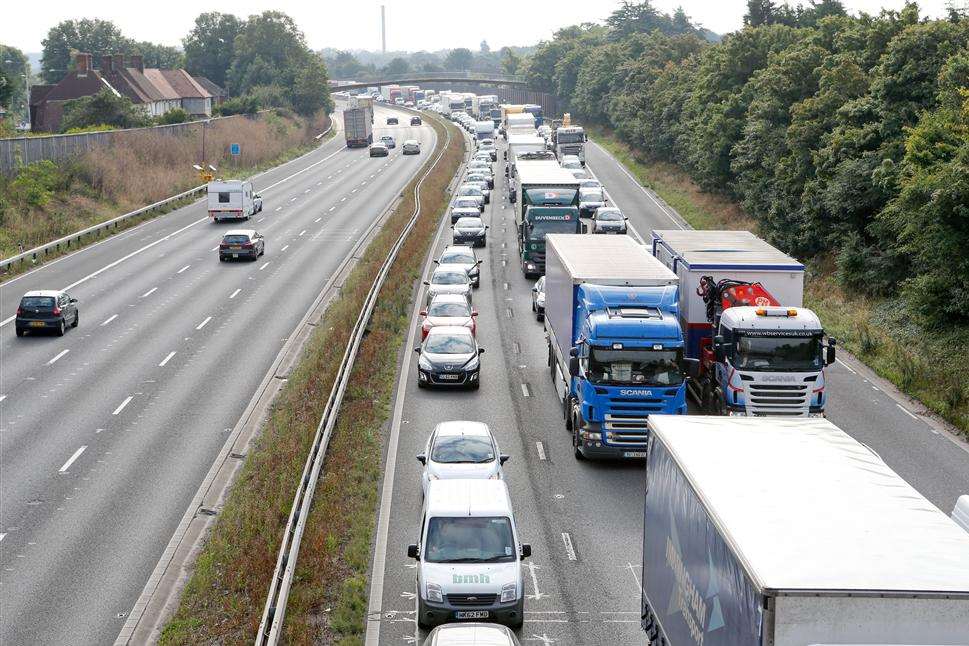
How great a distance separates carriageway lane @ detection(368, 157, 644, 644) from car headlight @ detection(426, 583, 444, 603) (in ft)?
2.20

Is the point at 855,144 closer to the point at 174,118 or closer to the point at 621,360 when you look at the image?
the point at 621,360

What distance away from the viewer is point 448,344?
108 ft

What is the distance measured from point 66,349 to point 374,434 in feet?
53.3

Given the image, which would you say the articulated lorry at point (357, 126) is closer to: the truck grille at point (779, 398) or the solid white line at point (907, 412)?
the solid white line at point (907, 412)

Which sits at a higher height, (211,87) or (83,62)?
(83,62)

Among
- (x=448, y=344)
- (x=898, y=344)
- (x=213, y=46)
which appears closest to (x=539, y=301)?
(x=448, y=344)

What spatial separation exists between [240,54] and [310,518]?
15063 centimetres

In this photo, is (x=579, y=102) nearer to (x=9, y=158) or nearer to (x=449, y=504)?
(x=9, y=158)

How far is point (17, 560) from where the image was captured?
21.7m

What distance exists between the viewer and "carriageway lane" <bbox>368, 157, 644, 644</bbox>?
18328mm

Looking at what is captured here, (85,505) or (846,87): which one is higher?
(846,87)

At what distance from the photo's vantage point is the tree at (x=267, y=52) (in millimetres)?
156875

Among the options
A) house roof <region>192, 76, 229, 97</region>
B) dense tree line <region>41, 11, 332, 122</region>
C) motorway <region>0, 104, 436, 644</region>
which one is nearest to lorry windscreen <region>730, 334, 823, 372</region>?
motorway <region>0, 104, 436, 644</region>

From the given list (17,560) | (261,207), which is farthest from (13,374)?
(261,207)
